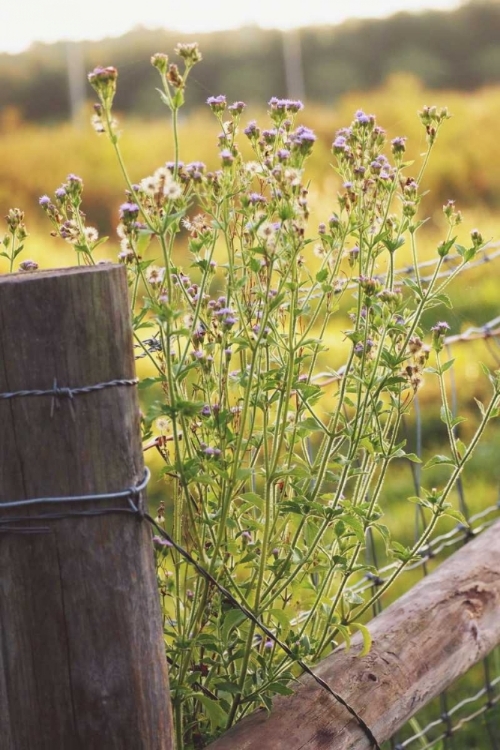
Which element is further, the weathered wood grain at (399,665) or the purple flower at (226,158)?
the weathered wood grain at (399,665)

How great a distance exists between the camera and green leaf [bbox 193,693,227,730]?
71.0 inches

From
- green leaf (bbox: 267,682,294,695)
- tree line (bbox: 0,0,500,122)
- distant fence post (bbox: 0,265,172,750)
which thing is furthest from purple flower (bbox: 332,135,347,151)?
tree line (bbox: 0,0,500,122)

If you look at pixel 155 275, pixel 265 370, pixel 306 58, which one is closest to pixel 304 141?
pixel 155 275

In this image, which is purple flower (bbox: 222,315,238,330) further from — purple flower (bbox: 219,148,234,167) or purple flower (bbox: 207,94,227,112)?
purple flower (bbox: 207,94,227,112)

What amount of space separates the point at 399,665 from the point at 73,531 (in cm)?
90

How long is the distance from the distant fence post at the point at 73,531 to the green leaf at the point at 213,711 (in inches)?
10.6

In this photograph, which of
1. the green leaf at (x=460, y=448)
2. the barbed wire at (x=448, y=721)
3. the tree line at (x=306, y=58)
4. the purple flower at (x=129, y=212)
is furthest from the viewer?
the tree line at (x=306, y=58)

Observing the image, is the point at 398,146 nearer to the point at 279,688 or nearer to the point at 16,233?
the point at 16,233

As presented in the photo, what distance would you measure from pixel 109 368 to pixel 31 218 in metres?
9.40

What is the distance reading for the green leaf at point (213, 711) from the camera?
5.92 ft

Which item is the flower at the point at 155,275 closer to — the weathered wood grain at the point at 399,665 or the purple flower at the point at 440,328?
the purple flower at the point at 440,328

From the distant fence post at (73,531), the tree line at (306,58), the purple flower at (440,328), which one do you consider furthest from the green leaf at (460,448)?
the tree line at (306,58)

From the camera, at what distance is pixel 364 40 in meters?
19.5

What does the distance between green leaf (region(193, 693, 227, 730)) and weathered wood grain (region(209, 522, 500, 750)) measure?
6cm
